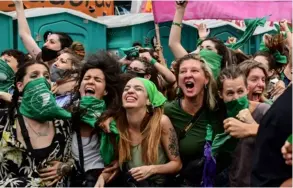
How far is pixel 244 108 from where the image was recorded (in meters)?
4.00

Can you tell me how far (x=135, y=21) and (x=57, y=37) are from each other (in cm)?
308

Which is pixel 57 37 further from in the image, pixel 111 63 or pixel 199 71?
pixel 199 71

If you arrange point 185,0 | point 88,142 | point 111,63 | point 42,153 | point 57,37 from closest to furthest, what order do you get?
point 42,153 < point 88,142 < point 111,63 < point 185,0 < point 57,37

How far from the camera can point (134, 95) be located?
13.6 feet

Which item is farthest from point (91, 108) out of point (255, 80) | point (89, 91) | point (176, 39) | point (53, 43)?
point (53, 43)

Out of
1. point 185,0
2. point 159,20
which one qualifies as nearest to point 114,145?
point 185,0

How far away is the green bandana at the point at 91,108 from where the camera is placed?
13.6 ft

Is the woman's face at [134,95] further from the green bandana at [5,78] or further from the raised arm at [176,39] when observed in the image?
the raised arm at [176,39]

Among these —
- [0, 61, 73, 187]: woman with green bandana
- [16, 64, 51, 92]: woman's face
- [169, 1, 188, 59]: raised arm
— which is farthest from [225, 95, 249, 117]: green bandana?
[169, 1, 188, 59]: raised arm

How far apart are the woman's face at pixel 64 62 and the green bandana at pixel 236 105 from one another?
1.49m

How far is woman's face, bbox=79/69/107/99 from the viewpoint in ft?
14.3

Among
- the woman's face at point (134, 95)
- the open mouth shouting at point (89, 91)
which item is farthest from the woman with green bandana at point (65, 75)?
the woman's face at point (134, 95)

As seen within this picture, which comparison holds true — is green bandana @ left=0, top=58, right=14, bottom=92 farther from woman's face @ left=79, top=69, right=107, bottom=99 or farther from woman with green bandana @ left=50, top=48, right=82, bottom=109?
woman's face @ left=79, top=69, right=107, bottom=99

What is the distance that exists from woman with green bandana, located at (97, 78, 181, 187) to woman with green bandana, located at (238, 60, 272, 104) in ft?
2.33
